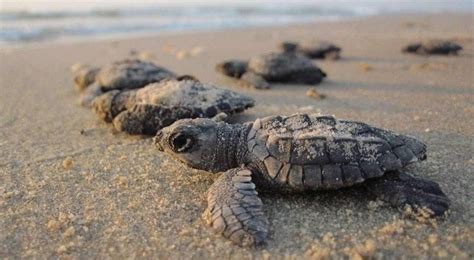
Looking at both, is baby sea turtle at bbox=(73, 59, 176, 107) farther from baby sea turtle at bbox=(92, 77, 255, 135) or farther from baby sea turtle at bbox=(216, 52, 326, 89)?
baby sea turtle at bbox=(216, 52, 326, 89)

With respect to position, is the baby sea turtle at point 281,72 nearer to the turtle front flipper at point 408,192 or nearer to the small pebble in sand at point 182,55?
the small pebble in sand at point 182,55

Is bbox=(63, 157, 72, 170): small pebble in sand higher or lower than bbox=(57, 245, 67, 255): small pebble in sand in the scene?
lower

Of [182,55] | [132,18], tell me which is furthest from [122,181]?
[132,18]

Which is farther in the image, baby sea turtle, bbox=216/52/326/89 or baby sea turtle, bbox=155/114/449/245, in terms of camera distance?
baby sea turtle, bbox=216/52/326/89

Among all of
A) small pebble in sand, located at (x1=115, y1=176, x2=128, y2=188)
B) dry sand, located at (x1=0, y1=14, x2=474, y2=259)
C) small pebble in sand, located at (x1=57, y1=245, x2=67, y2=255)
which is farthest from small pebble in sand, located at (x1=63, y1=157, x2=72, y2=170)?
small pebble in sand, located at (x1=57, y1=245, x2=67, y2=255)

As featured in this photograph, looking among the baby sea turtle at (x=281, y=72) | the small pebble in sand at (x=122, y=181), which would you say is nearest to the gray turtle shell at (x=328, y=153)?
the small pebble in sand at (x=122, y=181)

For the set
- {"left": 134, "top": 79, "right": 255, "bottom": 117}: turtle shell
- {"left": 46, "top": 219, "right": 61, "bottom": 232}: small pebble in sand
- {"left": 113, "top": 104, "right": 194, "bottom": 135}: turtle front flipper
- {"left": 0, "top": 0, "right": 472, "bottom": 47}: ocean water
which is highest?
{"left": 134, "top": 79, "right": 255, "bottom": 117}: turtle shell

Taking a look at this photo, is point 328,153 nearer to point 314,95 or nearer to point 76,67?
point 314,95
